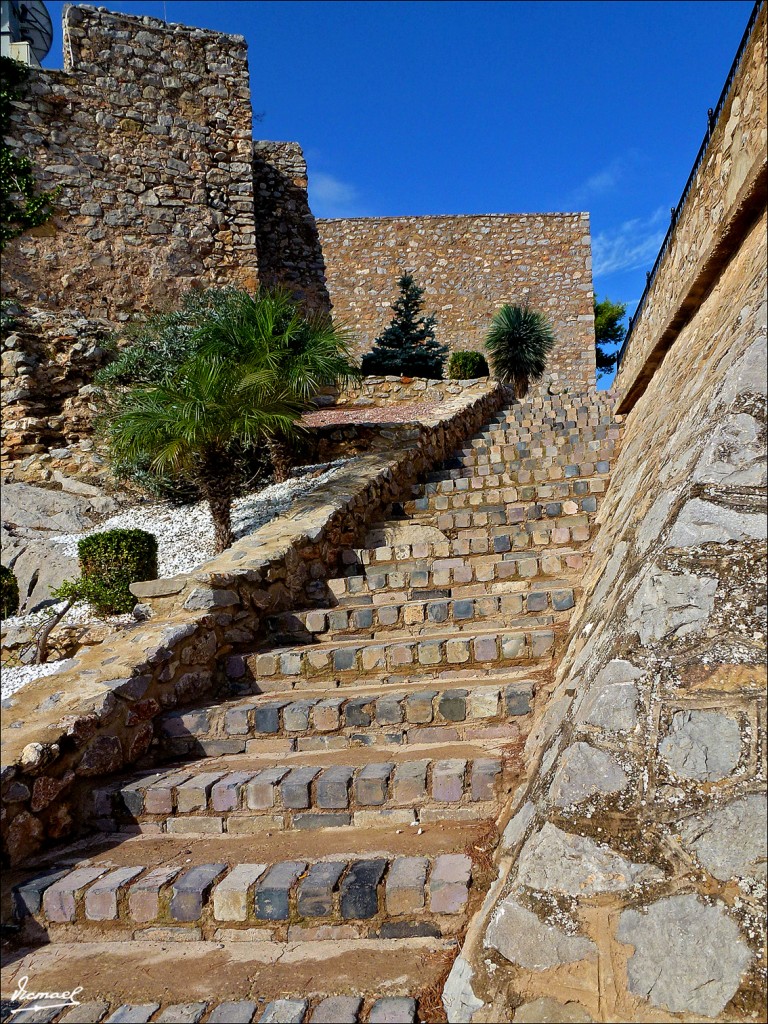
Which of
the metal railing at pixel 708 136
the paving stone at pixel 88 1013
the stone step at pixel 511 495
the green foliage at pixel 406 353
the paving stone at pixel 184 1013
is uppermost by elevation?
the green foliage at pixel 406 353

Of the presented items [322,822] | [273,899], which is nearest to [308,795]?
[322,822]

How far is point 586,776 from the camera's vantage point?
1844 mm

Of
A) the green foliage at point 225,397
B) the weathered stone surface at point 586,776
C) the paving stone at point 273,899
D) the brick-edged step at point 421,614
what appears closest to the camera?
the weathered stone surface at point 586,776

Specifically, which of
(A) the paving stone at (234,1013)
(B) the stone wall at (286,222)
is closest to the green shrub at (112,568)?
(A) the paving stone at (234,1013)

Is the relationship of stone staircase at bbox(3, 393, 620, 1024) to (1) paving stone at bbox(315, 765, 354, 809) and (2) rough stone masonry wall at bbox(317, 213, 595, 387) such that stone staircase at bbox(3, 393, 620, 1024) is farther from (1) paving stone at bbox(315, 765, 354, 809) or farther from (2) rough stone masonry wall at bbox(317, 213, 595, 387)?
(2) rough stone masonry wall at bbox(317, 213, 595, 387)

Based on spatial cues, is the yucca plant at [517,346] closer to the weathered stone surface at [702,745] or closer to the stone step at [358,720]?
the stone step at [358,720]

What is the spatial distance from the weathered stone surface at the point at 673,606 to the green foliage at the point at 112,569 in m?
4.14

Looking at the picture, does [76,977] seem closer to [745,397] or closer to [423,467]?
[745,397]

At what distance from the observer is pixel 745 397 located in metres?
2.13

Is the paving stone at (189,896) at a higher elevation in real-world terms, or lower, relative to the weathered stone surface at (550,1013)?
lower

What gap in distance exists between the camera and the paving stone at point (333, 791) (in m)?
2.82

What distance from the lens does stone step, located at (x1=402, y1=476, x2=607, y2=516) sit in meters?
6.18

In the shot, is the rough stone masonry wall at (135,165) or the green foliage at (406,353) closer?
the rough stone masonry wall at (135,165)

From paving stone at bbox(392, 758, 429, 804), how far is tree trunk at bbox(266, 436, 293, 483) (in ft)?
18.1
